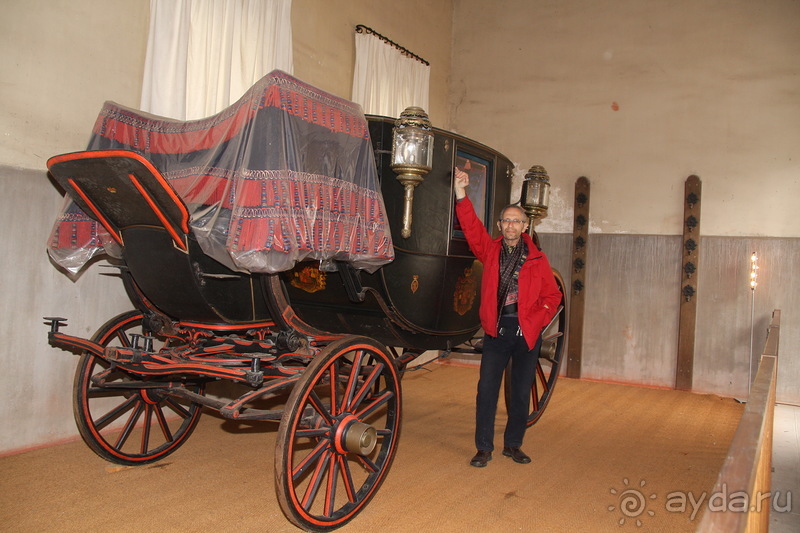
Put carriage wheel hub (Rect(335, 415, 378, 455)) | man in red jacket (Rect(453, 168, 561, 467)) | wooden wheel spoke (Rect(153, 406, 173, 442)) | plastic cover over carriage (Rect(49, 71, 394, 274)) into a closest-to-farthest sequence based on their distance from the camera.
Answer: plastic cover over carriage (Rect(49, 71, 394, 274))
carriage wheel hub (Rect(335, 415, 378, 455))
wooden wheel spoke (Rect(153, 406, 173, 442))
man in red jacket (Rect(453, 168, 561, 467))

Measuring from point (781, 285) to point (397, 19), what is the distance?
4443 mm

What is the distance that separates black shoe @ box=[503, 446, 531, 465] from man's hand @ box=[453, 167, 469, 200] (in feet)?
4.75

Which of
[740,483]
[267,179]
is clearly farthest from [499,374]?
[740,483]

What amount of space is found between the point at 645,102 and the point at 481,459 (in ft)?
14.9

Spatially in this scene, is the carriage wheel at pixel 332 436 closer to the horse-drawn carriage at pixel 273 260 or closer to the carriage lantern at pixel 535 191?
the horse-drawn carriage at pixel 273 260

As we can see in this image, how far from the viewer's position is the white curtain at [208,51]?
12.1ft

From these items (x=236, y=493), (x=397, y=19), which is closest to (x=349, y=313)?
(x=236, y=493)

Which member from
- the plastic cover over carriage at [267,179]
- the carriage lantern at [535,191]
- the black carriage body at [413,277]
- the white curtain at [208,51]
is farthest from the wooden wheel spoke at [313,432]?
the carriage lantern at [535,191]

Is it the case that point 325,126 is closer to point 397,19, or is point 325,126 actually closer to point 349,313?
point 349,313

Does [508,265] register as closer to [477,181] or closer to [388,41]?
[477,181]

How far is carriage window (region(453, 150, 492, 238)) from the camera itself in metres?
3.37

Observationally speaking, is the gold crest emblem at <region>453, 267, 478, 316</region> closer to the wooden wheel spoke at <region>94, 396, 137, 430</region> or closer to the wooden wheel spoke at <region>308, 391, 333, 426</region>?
the wooden wheel spoke at <region>308, 391, 333, 426</region>

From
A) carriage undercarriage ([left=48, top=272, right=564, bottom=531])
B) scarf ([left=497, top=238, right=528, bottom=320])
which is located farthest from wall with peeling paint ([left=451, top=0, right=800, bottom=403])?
carriage undercarriage ([left=48, top=272, right=564, bottom=531])

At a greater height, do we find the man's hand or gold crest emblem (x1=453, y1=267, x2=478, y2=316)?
the man's hand
